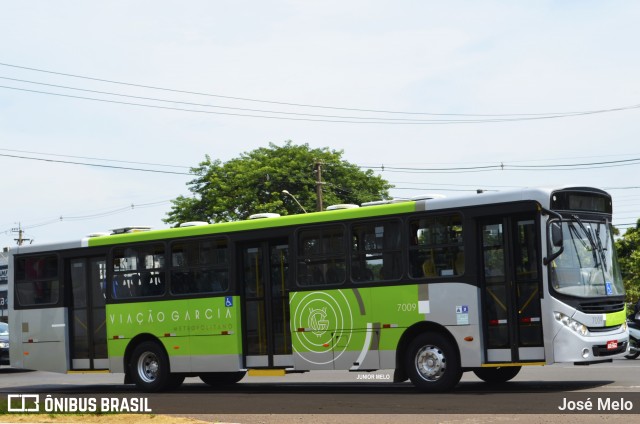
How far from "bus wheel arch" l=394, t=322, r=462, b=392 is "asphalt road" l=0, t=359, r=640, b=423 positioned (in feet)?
0.92

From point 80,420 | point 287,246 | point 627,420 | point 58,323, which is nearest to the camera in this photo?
point 627,420

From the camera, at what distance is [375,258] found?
18.3m

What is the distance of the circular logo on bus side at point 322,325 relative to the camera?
61.2 feet

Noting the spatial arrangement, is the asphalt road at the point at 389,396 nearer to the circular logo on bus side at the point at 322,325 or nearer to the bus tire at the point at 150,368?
the bus tire at the point at 150,368

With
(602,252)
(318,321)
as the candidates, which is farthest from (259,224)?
(602,252)

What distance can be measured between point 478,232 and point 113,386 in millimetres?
10777

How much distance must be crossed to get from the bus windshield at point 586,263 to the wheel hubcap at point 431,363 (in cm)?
230

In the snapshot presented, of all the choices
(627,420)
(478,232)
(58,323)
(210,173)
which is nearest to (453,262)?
(478,232)

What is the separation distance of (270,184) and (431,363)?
1932 inches

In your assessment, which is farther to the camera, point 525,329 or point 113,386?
point 113,386

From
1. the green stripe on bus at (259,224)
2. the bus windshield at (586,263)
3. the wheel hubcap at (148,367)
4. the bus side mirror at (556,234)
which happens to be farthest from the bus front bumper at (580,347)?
the wheel hubcap at (148,367)

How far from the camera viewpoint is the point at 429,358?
17516mm

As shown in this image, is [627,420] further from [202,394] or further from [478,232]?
[202,394]

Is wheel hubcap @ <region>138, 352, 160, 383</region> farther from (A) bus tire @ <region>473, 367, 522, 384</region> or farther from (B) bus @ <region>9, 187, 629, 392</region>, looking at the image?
(A) bus tire @ <region>473, 367, 522, 384</region>
